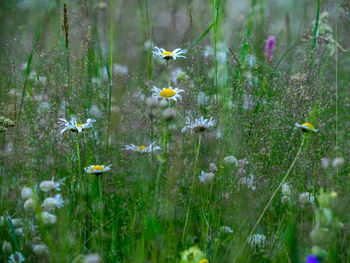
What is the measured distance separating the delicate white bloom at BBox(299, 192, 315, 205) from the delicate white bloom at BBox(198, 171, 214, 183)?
10.4 inches

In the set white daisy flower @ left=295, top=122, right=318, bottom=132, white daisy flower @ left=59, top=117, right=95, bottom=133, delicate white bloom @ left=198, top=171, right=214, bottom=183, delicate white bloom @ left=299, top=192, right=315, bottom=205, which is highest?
white daisy flower @ left=295, top=122, right=318, bottom=132

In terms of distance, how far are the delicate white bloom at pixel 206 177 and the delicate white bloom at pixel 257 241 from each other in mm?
220

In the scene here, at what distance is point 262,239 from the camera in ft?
3.87

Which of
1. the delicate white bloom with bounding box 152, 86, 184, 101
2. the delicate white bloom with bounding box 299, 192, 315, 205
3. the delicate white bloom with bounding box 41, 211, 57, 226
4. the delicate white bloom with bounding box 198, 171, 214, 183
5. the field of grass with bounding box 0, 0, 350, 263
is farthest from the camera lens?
the delicate white bloom with bounding box 152, 86, 184, 101

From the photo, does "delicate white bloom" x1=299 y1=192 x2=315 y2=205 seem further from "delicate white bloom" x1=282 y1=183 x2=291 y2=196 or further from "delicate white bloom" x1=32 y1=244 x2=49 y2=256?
"delicate white bloom" x1=32 y1=244 x2=49 y2=256

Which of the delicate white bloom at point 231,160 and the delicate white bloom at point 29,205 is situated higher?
the delicate white bloom at point 231,160

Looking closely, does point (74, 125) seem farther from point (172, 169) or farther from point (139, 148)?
point (172, 169)

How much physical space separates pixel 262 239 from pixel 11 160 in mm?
770

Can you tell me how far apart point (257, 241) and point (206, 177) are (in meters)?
0.26

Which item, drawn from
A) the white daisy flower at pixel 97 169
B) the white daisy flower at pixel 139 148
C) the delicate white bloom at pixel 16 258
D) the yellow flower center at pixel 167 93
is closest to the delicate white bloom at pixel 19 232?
the delicate white bloom at pixel 16 258

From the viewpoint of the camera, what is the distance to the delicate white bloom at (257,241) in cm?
116

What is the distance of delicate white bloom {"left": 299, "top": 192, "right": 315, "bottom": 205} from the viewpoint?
122cm

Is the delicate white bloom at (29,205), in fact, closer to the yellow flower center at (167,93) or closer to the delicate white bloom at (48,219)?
the delicate white bloom at (48,219)

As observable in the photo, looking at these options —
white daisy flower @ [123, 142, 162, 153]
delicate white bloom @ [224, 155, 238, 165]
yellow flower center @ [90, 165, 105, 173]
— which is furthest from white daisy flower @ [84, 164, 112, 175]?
delicate white bloom @ [224, 155, 238, 165]
